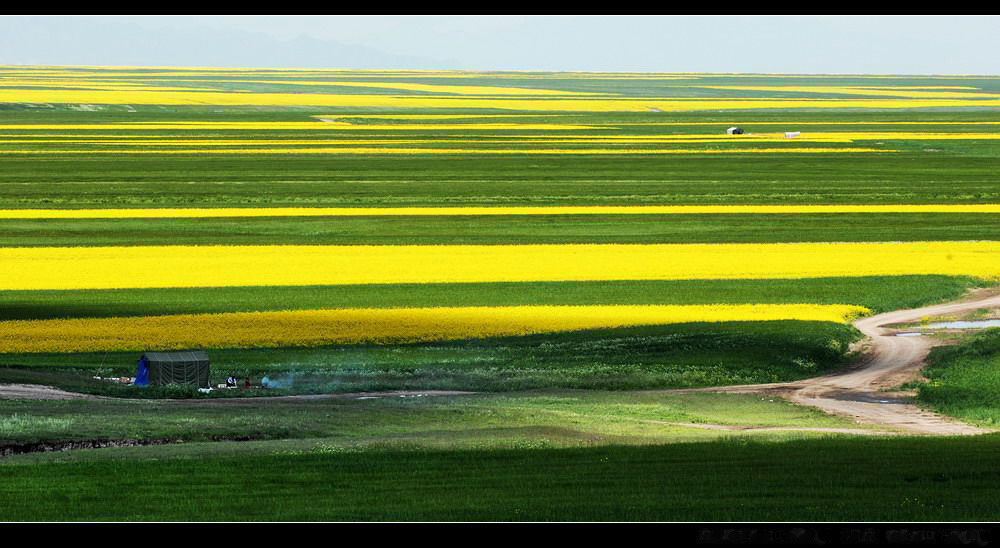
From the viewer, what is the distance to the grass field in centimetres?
2131

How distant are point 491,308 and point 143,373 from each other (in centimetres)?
1371

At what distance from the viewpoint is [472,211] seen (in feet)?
259

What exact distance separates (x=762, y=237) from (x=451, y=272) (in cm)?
1670

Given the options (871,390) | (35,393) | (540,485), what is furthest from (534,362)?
(540,485)

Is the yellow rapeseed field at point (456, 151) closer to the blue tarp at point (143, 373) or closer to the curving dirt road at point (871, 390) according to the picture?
the curving dirt road at point (871, 390)

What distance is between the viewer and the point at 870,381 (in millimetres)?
38250

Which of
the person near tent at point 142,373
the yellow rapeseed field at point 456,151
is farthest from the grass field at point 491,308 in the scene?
the person near tent at point 142,373

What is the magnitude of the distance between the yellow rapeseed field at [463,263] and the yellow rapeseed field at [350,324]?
6759mm

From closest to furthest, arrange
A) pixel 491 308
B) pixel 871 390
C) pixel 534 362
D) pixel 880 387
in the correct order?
1. pixel 871 390
2. pixel 880 387
3. pixel 534 362
4. pixel 491 308

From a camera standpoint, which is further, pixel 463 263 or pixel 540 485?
pixel 463 263

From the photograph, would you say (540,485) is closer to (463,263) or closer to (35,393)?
(35,393)

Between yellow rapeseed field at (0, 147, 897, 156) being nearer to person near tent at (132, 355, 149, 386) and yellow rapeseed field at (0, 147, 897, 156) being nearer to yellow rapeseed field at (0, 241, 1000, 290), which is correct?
yellow rapeseed field at (0, 241, 1000, 290)

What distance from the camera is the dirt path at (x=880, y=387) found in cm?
3278

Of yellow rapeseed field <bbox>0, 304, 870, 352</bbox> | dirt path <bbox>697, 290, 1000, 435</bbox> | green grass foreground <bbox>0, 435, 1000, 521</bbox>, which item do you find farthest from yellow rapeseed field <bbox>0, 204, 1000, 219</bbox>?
green grass foreground <bbox>0, 435, 1000, 521</bbox>
